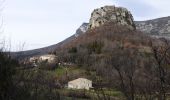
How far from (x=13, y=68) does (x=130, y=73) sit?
2721 mm

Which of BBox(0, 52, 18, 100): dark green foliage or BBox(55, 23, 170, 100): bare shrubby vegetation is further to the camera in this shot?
BBox(0, 52, 18, 100): dark green foliage

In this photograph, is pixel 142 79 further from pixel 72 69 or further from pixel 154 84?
pixel 72 69

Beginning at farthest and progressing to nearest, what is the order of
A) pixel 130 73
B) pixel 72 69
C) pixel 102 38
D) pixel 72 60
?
pixel 102 38
pixel 72 60
pixel 72 69
pixel 130 73

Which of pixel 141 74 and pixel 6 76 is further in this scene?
pixel 141 74

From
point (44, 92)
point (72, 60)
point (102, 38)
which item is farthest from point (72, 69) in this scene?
point (44, 92)

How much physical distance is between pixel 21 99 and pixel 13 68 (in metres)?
0.68

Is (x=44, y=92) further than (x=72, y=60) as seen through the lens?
No

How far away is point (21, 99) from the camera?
8.73m

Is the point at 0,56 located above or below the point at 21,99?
above

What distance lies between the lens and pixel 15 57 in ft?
32.0

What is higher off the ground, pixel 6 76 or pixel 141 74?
pixel 6 76

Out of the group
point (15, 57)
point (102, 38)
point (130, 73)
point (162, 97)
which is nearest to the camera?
point (162, 97)

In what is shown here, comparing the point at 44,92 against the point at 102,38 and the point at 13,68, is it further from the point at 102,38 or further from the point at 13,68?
the point at 102,38

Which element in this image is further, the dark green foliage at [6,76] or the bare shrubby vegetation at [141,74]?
the dark green foliage at [6,76]
